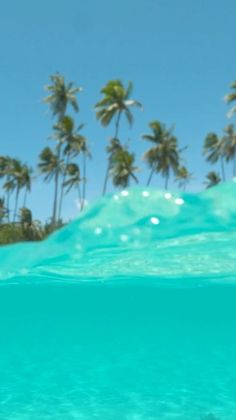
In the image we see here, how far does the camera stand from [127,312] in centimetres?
1817

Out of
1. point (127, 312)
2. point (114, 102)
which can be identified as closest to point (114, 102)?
point (114, 102)

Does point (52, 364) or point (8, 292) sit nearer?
point (52, 364)

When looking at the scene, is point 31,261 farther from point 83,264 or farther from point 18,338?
point 18,338

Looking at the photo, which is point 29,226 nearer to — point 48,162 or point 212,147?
point 48,162

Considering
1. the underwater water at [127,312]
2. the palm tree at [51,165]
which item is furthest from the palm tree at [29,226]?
the underwater water at [127,312]

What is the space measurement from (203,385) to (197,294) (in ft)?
18.6

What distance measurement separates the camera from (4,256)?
529 inches

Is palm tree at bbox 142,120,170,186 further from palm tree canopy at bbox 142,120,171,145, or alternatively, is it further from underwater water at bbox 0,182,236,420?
underwater water at bbox 0,182,236,420

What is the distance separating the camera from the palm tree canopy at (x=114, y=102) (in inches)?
1495

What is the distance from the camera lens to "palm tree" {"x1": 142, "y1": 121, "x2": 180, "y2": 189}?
132 ft

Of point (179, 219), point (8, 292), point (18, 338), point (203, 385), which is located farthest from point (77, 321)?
point (203, 385)

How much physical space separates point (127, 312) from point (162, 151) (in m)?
24.1

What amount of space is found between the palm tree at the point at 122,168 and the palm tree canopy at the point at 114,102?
290cm

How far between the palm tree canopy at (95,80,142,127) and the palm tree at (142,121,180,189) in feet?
10.5
